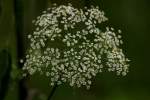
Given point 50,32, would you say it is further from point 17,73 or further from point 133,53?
point 133,53

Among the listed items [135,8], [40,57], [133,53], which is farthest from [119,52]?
[135,8]

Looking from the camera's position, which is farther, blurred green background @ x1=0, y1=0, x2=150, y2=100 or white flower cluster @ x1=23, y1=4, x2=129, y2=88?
A: blurred green background @ x1=0, y1=0, x2=150, y2=100

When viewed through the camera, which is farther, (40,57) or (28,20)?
(28,20)

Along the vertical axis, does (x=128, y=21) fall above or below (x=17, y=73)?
above

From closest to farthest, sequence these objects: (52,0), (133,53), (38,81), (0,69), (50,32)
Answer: (50,32) → (0,69) → (52,0) → (38,81) → (133,53)

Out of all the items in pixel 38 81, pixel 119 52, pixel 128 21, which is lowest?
pixel 38 81

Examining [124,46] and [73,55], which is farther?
[124,46]

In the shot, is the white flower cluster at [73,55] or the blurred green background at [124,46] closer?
the white flower cluster at [73,55]

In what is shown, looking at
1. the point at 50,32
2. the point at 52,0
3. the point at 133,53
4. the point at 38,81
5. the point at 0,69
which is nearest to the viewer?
the point at 50,32
